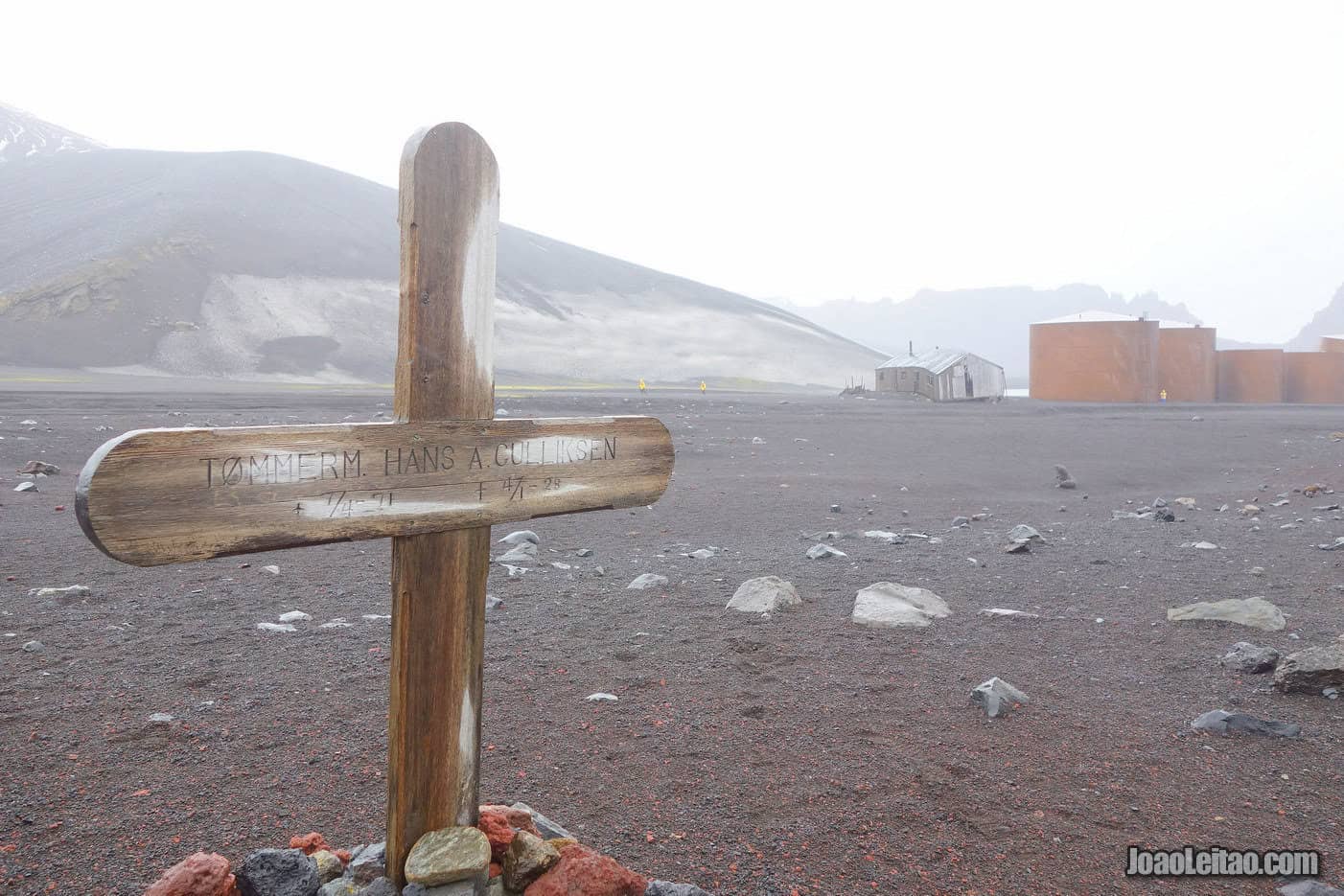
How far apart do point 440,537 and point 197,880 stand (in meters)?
0.94

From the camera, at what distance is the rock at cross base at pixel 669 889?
211 cm

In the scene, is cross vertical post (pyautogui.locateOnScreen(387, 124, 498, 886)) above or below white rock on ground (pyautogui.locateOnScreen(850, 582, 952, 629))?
above

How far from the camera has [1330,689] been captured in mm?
3633

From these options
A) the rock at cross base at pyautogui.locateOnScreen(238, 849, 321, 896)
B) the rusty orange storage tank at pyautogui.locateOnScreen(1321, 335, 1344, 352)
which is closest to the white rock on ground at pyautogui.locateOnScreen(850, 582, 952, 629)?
the rock at cross base at pyautogui.locateOnScreen(238, 849, 321, 896)

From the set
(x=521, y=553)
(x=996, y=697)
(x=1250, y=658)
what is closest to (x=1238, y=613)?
(x=1250, y=658)

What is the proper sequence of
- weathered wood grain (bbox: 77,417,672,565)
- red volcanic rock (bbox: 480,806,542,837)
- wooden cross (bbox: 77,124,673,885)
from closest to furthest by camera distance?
weathered wood grain (bbox: 77,417,672,565), wooden cross (bbox: 77,124,673,885), red volcanic rock (bbox: 480,806,542,837)

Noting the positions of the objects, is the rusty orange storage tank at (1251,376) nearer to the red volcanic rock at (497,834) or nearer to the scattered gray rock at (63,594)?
the scattered gray rock at (63,594)

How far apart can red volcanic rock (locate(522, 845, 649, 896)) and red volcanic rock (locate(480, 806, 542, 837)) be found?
27 cm

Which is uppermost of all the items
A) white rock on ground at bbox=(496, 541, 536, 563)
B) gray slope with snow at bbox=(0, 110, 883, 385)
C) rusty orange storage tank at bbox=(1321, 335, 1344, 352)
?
gray slope with snow at bbox=(0, 110, 883, 385)

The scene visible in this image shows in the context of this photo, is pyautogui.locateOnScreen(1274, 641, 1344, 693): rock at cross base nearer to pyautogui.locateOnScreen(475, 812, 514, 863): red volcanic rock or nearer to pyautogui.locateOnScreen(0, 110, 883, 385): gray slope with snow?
pyautogui.locateOnScreen(475, 812, 514, 863): red volcanic rock

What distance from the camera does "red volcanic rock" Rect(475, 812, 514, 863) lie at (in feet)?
7.50

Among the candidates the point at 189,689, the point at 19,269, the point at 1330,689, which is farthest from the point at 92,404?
the point at 19,269

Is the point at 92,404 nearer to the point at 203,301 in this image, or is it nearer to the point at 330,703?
the point at 330,703

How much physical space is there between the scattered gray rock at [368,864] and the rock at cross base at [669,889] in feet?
2.10
